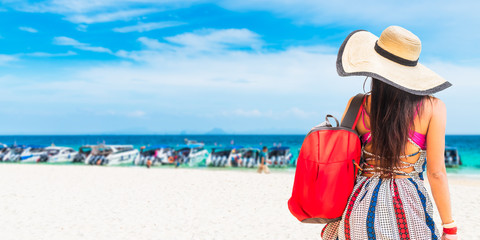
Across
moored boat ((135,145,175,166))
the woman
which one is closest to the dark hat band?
the woman

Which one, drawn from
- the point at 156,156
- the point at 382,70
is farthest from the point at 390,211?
the point at 156,156

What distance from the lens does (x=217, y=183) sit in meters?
10.7

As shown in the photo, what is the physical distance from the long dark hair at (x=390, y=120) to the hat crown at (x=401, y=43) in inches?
5.7

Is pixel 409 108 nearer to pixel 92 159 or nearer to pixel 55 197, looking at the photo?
pixel 55 197

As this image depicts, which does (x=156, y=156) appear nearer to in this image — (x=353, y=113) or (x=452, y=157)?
(x=452, y=157)

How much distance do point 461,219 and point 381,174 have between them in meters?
5.99

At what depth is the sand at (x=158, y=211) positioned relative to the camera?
18.5 ft

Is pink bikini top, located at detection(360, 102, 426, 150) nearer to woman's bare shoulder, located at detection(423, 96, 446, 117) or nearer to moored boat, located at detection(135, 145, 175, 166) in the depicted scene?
woman's bare shoulder, located at detection(423, 96, 446, 117)

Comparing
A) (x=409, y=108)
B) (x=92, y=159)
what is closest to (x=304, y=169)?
(x=409, y=108)

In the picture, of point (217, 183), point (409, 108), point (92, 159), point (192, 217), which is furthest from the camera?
point (92, 159)

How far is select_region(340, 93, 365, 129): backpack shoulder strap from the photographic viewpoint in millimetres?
1683

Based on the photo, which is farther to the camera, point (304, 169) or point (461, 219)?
point (461, 219)

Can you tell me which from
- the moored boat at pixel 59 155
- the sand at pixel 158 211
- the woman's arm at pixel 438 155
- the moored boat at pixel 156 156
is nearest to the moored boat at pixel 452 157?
the sand at pixel 158 211

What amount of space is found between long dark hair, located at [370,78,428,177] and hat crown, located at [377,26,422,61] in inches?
5.7
